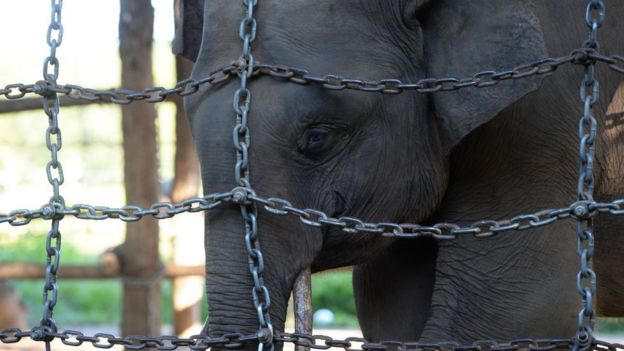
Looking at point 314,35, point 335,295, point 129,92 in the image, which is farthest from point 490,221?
point 335,295

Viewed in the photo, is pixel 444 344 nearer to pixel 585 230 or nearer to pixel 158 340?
pixel 585 230

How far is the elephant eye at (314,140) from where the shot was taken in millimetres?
2465

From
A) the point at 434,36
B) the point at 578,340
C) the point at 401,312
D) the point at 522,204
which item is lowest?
the point at 578,340

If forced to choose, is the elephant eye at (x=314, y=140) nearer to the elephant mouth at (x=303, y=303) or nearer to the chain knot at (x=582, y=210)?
the elephant mouth at (x=303, y=303)

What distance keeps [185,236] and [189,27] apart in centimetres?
319

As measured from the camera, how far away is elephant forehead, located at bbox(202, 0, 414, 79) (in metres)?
2.47

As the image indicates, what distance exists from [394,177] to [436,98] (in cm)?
23

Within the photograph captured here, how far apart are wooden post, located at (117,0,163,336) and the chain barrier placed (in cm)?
291

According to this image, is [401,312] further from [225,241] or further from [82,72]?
[82,72]

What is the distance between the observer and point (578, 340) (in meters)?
2.00

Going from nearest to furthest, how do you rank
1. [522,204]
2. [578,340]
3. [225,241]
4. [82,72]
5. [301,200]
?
[578,340], [225,241], [301,200], [522,204], [82,72]

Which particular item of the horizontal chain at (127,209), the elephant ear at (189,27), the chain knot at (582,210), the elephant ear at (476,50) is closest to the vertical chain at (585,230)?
the chain knot at (582,210)

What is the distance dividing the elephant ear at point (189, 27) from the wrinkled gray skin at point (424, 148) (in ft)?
1.33

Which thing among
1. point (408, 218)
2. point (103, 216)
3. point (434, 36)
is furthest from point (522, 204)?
point (103, 216)
